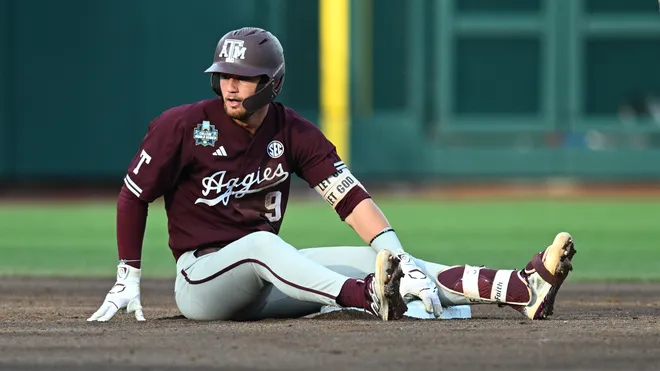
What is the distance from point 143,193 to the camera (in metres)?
5.17

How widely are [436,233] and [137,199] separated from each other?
648 cm

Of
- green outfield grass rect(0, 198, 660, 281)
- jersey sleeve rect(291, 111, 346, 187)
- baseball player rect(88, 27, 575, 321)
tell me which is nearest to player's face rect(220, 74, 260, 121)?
baseball player rect(88, 27, 575, 321)

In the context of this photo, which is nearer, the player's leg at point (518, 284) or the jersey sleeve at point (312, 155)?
the player's leg at point (518, 284)

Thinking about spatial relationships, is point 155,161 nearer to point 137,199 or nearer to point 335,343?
point 137,199

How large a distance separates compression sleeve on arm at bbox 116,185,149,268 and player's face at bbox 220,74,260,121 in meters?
0.49

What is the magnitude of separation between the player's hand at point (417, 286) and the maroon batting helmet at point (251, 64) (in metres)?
0.82

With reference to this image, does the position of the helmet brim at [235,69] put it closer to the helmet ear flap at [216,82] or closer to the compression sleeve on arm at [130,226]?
the helmet ear flap at [216,82]

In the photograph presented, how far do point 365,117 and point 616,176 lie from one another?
10.9 ft

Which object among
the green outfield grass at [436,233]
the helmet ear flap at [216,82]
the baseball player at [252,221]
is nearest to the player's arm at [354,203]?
the baseball player at [252,221]

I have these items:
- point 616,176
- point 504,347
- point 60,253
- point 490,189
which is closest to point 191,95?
point 490,189

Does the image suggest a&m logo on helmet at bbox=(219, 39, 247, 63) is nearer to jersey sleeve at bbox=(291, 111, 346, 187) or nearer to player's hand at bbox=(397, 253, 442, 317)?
jersey sleeve at bbox=(291, 111, 346, 187)

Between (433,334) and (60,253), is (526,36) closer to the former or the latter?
(60,253)

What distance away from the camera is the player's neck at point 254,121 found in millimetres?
5314

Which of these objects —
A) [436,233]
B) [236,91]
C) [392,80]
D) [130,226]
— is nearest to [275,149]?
[236,91]
